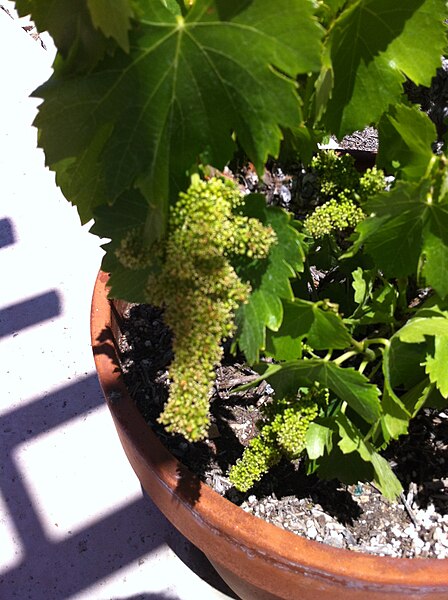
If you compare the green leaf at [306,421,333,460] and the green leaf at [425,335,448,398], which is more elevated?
the green leaf at [425,335,448,398]

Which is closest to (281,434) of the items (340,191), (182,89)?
(340,191)

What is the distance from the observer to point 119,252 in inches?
31.3

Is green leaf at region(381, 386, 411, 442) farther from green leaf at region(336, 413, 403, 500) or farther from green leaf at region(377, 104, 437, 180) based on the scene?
green leaf at region(377, 104, 437, 180)

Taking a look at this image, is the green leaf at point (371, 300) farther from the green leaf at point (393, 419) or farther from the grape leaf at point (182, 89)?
the grape leaf at point (182, 89)

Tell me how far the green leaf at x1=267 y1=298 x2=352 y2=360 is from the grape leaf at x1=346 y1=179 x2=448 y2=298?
9 cm

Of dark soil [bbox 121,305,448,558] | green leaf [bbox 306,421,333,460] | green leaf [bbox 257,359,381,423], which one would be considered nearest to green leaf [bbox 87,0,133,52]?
green leaf [bbox 257,359,381,423]

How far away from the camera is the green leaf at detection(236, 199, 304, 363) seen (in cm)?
84

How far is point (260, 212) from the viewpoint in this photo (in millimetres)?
853

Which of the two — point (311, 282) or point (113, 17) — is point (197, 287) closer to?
point (113, 17)

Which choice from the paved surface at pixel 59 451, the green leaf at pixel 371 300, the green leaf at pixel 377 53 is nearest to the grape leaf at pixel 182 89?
the green leaf at pixel 377 53

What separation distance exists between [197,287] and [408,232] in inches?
11.6

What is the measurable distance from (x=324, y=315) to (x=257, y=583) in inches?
15.4

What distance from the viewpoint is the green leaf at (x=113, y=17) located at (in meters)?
0.69

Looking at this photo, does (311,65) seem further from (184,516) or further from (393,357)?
(184,516)
